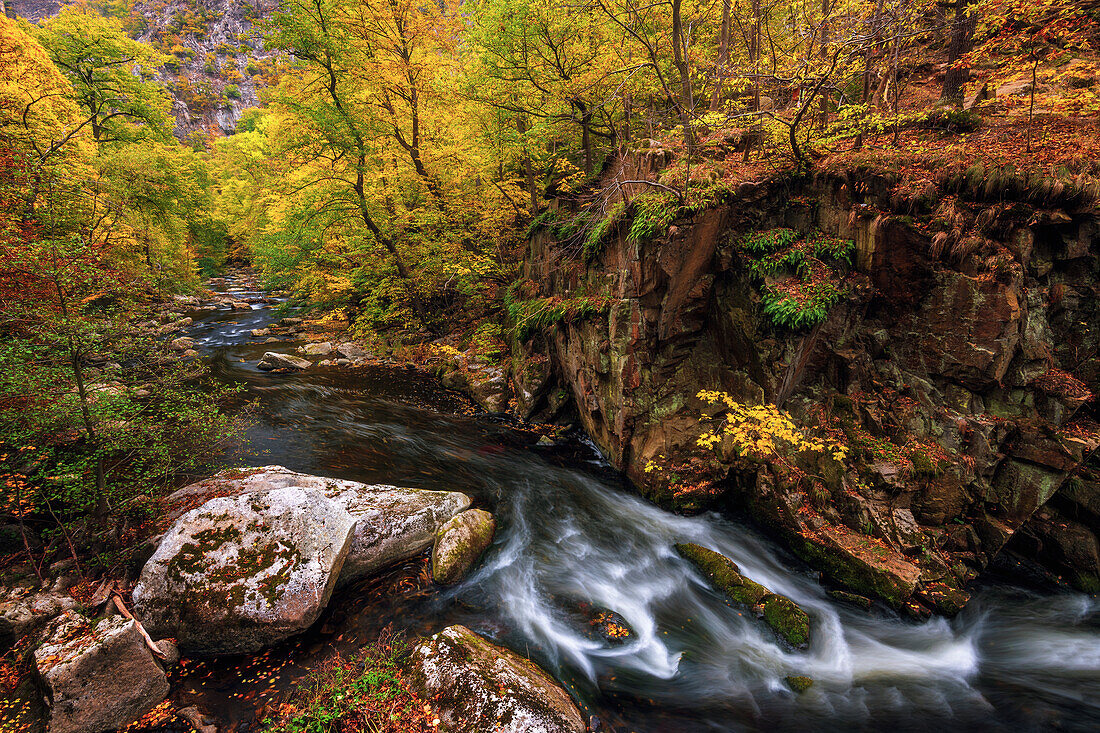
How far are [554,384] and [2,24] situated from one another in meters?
20.9

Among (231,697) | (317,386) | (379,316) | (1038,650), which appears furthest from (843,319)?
(379,316)

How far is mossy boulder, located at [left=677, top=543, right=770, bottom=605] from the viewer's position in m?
6.55

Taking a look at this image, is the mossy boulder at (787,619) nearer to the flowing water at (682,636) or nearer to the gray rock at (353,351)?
the flowing water at (682,636)

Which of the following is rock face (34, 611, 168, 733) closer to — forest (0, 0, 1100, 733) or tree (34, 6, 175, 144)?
forest (0, 0, 1100, 733)

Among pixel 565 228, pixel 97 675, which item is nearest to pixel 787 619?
pixel 97 675

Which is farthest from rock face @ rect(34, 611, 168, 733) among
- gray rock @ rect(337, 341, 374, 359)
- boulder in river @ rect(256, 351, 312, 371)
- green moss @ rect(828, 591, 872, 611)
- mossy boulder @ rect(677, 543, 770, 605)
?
gray rock @ rect(337, 341, 374, 359)

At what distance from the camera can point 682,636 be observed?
246 inches

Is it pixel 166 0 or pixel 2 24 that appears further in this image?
pixel 166 0

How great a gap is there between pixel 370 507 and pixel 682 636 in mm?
5684

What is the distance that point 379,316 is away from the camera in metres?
17.5

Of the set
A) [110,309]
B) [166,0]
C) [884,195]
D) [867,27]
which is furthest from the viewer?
[166,0]

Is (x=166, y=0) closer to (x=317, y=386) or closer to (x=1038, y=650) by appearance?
(x=317, y=386)

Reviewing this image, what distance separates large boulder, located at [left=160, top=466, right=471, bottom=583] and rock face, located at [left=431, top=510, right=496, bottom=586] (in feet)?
1.07

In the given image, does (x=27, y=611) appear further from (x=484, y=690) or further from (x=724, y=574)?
(x=724, y=574)
